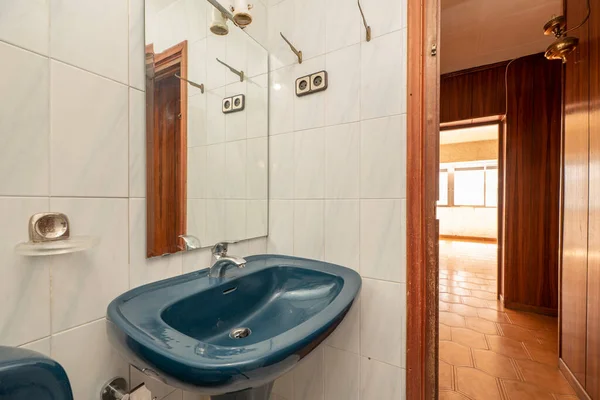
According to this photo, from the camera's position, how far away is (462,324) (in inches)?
89.3

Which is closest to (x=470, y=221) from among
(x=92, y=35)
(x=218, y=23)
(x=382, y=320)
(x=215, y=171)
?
(x=382, y=320)

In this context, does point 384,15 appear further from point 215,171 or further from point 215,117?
point 215,171

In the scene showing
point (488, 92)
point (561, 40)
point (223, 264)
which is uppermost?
point (488, 92)

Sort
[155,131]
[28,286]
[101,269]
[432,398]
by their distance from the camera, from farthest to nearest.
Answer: [432,398] → [155,131] → [101,269] → [28,286]

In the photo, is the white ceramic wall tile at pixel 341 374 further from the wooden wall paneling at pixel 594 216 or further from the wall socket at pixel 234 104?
the wooden wall paneling at pixel 594 216

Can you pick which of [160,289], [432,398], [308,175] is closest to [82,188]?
[160,289]

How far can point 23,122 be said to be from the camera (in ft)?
1.80

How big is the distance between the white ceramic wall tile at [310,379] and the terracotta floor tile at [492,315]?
2.14 meters

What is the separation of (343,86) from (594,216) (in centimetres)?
145

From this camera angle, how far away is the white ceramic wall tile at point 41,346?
55cm

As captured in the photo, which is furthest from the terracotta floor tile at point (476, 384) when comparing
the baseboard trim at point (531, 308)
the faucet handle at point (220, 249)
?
the faucet handle at point (220, 249)

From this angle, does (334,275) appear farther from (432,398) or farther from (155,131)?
(155,131)

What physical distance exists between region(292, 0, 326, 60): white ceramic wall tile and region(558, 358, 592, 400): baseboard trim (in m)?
2.25

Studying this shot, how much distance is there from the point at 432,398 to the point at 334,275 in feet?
1.84
